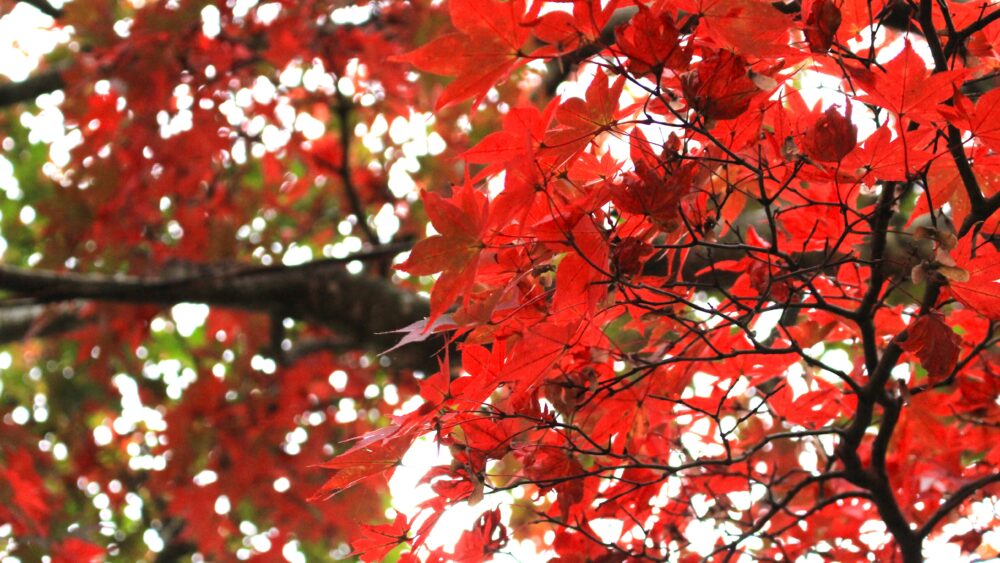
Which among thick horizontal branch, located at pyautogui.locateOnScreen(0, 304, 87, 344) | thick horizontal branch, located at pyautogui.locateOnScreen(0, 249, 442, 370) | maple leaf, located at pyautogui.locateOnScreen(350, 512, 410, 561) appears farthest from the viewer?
thick horizontal branch, located at pyautogui.locateOnScreen(0, 304, 87, 344)

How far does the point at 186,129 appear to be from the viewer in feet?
7.97

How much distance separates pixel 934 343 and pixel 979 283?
0.19 feet

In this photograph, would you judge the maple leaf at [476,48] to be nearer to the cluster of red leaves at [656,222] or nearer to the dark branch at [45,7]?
the cluster of red leaves at [656,222]

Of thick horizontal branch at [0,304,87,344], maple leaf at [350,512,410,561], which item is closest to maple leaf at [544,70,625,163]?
maple leaf at [350,512,410,561]

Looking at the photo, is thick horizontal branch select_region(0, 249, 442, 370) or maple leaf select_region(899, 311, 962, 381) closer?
maple leaf select_region(899, 311, 962, 381)

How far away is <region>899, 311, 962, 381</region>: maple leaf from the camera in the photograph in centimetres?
68

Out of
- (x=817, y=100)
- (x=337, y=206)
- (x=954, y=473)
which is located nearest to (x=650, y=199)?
(x=817, y=100)

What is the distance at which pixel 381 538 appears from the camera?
2.68ft

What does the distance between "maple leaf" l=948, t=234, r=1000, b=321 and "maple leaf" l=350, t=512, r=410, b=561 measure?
51 cm

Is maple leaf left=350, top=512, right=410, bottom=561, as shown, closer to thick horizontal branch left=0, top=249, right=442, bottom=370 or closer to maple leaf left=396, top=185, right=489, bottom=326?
maple leaf left=396, top=185, right=489, bottom=326

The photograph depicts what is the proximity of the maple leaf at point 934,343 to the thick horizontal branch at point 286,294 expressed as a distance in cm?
119

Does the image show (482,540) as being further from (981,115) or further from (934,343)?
(981,115)

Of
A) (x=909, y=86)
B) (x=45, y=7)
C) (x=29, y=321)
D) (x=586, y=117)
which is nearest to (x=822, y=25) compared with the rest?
(x=909, y=86)

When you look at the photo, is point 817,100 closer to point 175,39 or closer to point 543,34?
point 543,34
